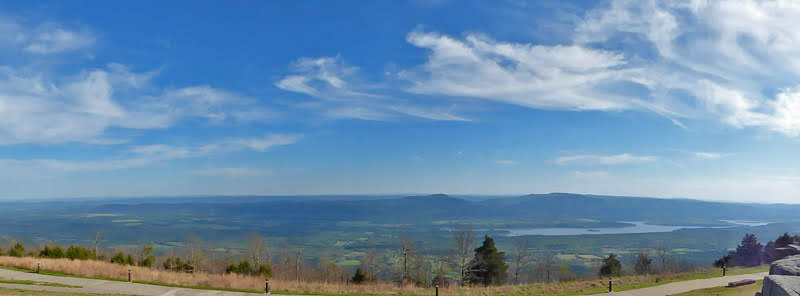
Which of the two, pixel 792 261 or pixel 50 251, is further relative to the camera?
pixel 50 251

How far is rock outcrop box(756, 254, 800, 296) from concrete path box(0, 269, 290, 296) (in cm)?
2115

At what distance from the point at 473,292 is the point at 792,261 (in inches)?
672

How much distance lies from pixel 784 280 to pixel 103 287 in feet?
91.3

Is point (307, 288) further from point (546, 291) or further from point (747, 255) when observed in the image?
point (747, 255)

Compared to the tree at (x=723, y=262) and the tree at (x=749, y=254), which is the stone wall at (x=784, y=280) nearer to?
the tree at (x=723, y=262)

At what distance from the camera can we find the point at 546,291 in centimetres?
2561

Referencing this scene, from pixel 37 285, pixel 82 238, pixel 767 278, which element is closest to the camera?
pixel 767 278

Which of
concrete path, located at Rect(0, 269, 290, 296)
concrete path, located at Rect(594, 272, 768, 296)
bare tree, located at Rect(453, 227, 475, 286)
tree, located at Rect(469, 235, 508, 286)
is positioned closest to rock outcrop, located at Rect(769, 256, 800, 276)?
concrete path, located at Rect(594, 272, 768, 296)

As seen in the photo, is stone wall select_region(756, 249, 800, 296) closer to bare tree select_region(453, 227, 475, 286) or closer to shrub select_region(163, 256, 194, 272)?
bare tree select_region(453, 227, 475, 286)

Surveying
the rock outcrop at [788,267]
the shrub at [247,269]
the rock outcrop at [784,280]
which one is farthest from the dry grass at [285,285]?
the rock outcrop at [784,280]

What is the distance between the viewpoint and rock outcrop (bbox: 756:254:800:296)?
289 inches

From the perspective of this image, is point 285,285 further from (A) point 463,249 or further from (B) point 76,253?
(A) point 463,249

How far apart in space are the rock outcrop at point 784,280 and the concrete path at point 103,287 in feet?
69.4

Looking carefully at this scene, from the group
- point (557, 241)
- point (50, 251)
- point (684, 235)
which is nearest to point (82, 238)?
point (50, 251)
